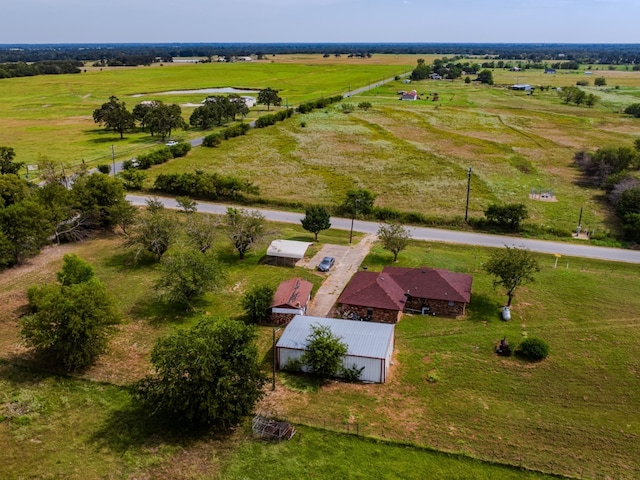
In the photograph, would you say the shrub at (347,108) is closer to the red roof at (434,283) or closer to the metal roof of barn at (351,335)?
the red roof at (434,283)

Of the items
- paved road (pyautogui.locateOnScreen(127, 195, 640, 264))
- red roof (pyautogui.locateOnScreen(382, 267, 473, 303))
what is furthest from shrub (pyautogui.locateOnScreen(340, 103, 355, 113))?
red roof (pyautogui.locateOnScreen(382, 267, 473, 303))

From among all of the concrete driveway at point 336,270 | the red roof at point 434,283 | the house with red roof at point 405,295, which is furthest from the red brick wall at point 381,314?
the red roof at point 434,283

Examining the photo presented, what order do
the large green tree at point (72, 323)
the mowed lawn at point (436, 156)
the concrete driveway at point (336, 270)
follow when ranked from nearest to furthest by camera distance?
1. the large green tree at point (72, 323)
2. the concrete driveway at point (336, 270)
3. the mowed lawn at point (436, 156)

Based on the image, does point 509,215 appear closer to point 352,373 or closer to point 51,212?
point 352,373

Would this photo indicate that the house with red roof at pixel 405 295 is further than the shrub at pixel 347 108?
No

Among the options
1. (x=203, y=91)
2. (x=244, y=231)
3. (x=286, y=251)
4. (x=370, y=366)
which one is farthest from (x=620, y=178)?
(x=203, y=91)

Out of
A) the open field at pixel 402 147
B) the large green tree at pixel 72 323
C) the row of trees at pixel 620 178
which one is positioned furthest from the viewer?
the open field at pixel 402 147

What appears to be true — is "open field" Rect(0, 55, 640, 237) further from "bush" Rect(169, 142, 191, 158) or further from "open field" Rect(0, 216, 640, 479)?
"open field" Rect(0, 216, 640, 479)
